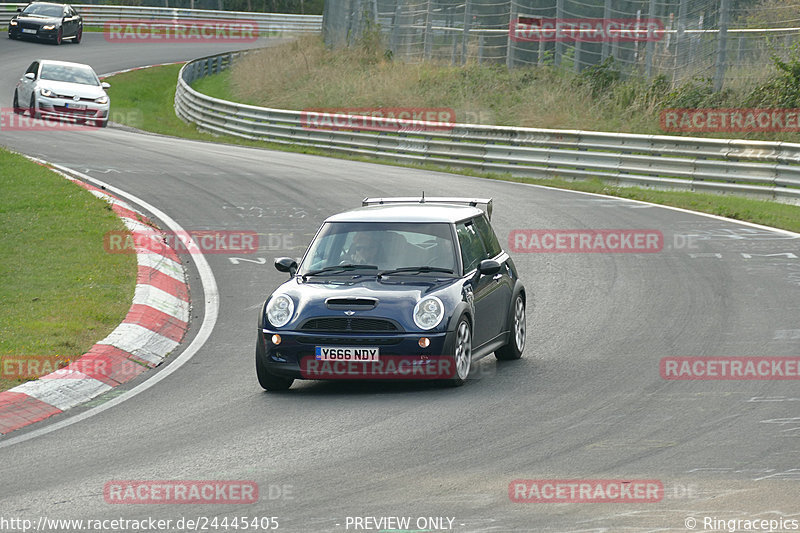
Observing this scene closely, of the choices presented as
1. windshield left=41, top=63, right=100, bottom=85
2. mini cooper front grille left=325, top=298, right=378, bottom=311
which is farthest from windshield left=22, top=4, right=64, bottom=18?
mini cooper front grille left=325, top=298, right=378, bottom=311

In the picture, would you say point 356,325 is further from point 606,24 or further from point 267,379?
point 606,24

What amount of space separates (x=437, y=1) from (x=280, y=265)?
28070 mm

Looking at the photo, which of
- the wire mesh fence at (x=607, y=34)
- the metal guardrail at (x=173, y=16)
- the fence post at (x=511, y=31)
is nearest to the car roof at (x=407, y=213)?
the wire mesh fence at (x=607, y=34)

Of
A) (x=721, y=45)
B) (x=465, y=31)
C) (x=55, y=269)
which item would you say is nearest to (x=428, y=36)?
(x=465, y=31)

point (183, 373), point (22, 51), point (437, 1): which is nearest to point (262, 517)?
Answer: point (183, 373)

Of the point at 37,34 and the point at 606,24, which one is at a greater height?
the point at 606,24

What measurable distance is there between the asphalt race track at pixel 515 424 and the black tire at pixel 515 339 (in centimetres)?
19

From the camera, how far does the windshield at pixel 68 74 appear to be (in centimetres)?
3238

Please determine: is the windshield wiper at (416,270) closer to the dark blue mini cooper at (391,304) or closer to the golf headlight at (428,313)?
the dark blue mini cooper at (391,304)

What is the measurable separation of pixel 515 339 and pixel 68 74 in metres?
24.4

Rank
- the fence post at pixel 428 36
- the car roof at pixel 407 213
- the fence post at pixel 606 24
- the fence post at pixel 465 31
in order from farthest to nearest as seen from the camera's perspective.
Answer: the fence post at pixel 428 36 < the fence post at pixel 465 31 < the fence post at pixel 606 24 < the car roof at pixel 407 213

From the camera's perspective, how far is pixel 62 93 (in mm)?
31922

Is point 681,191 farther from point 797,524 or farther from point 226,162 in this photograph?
point 797,524

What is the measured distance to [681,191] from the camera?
2378 cm
